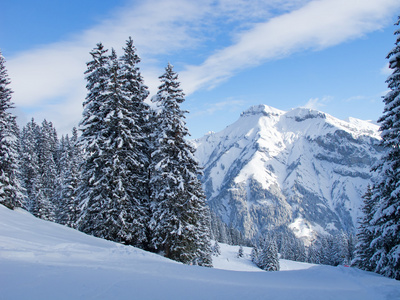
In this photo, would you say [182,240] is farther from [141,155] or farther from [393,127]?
[393,127]

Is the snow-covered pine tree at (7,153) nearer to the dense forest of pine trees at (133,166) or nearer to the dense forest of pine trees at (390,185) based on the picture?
the dense forest of pine trees at (133,166)

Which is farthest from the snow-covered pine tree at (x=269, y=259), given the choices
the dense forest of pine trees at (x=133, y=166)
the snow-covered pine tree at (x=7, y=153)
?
the snow-covered pine tree at (x=7, y=153)

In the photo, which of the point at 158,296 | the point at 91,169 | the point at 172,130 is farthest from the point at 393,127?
the point at 91,169

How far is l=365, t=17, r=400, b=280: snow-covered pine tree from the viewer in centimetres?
1465

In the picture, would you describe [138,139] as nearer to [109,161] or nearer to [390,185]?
[109,161]

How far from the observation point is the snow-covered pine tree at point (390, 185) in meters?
14.6

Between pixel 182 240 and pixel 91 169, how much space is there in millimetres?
7992

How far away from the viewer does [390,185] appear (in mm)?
15141

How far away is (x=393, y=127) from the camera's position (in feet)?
49.8

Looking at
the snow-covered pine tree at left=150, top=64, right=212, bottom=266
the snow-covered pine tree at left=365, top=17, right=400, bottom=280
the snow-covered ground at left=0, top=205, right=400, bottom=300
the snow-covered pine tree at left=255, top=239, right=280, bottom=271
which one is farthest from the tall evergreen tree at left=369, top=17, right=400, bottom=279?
the snow-covered pine tree at left=255, top=239, right=280, bottom=271

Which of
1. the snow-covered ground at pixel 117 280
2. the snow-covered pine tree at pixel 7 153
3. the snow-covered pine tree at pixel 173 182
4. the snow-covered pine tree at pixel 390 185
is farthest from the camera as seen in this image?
the snow-covered pine tree at pixel 7 153

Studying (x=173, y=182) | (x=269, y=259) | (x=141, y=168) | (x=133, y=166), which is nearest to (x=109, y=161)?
(x=133, y=166)

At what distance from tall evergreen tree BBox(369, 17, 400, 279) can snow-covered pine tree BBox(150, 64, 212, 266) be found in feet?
37.4

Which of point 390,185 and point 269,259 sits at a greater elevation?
point 390,185
